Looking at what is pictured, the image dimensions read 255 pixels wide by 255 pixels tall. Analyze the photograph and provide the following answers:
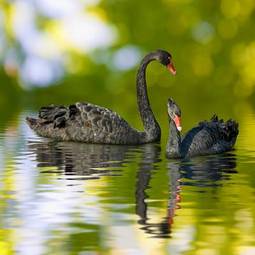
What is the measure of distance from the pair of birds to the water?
0.66 ft

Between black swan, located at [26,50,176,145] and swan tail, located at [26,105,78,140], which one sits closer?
black swan, located at [26,50,176,145]

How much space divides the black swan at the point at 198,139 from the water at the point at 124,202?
15 centimetres

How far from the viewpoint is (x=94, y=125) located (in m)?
15.7

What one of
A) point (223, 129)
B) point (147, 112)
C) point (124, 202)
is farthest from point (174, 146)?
point (124, 202)

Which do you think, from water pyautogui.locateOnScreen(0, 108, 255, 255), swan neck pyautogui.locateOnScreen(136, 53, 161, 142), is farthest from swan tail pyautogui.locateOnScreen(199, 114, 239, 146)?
swan neck pyautogui.locateOnScreen(136, 53, 161, 142)

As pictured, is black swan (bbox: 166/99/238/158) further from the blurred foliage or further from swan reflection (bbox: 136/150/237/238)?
the blurred foliage

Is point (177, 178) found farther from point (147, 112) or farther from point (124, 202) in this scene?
point (147, 112)

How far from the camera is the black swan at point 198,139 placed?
1374 cm

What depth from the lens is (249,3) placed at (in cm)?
3278

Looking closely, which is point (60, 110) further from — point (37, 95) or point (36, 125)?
point (37, 95)

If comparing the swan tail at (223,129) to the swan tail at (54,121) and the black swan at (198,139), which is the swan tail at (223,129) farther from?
the swan tail at (54,121)

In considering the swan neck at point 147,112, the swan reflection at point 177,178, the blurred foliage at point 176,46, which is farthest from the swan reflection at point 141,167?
the blurred foliage at point 176,46

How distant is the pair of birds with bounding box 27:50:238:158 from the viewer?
1395cm

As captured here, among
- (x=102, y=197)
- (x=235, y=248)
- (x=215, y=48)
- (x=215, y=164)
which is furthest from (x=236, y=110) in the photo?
(x=235, y=248)
